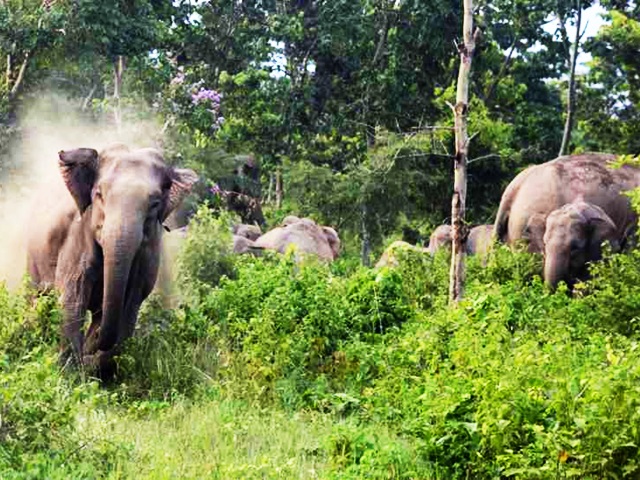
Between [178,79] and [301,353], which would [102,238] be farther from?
[178,79]

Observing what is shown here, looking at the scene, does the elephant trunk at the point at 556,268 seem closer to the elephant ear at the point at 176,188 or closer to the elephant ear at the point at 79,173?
the elephant ear at the point at 176,188

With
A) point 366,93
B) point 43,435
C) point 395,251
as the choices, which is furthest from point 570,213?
point 366,93

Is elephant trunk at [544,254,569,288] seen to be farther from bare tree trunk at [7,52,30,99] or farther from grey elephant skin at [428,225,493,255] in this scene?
bare tree trunk at [7,52,30,99]

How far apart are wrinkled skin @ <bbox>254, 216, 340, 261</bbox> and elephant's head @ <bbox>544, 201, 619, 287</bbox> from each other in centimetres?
432

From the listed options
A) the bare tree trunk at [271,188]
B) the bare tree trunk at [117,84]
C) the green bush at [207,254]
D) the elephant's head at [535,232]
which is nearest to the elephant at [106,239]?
the green bush at [207,254]

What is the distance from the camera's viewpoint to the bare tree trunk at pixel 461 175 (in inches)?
389

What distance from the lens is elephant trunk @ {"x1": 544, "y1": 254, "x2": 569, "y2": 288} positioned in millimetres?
13312

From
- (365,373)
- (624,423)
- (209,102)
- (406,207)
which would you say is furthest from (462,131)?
(406,207)

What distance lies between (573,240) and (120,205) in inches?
241

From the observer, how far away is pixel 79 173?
9.52m

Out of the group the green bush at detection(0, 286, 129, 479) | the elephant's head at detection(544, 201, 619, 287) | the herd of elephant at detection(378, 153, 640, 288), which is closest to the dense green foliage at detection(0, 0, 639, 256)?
the herd of elephant at detection(378, 153, 640, 288)

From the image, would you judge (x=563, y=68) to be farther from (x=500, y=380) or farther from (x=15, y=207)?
(x=500, y=380)

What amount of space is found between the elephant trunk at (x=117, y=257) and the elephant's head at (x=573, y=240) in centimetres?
572

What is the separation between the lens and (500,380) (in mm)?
6695
